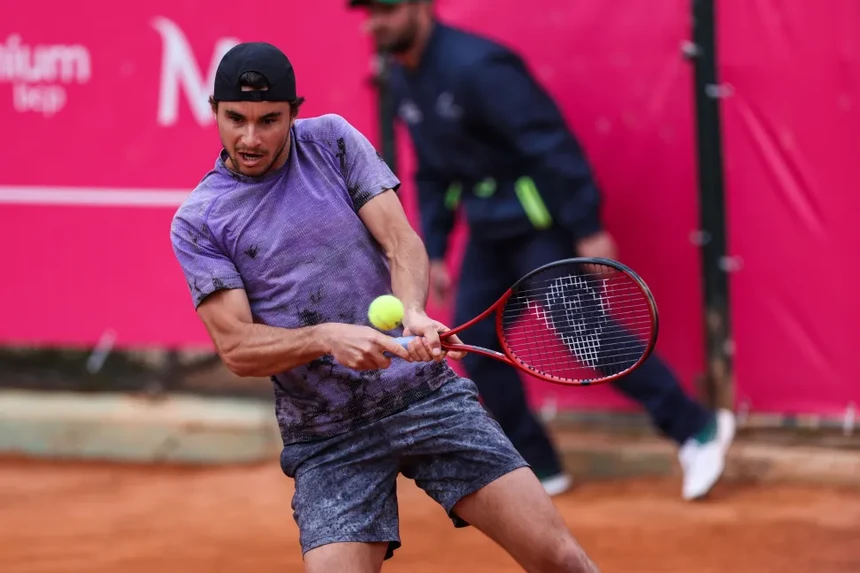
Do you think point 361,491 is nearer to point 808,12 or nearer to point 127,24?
point 808,12

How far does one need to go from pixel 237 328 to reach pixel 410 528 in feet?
9.20

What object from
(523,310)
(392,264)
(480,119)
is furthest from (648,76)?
(392,264)

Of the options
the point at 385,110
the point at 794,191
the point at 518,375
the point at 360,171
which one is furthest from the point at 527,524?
the point at 385,110

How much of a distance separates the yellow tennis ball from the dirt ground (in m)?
2.34

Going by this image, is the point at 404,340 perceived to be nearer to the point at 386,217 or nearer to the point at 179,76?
the point at 386,217

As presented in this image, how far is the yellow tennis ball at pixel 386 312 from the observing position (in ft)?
11.5

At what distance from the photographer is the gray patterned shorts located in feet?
12.3

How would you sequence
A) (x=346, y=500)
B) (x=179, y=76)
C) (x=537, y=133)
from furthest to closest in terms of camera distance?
(x=179, y=76) < (x=537, y=133) < (x=346, y=500)

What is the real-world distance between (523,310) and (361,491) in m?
0.88

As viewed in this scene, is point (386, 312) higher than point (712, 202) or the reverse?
higher

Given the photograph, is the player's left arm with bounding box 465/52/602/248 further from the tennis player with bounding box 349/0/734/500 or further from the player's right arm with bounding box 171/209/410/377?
the player's right arm with bounding box 171/209/410/377

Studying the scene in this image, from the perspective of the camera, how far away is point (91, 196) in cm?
768

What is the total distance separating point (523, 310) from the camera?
14.2 ft

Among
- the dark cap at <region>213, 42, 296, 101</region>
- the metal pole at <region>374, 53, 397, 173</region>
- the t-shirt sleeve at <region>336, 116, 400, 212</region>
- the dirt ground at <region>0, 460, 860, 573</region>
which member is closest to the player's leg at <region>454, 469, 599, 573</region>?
the t-shirt sleeve at <region>336, 116, 400, 212</region>
